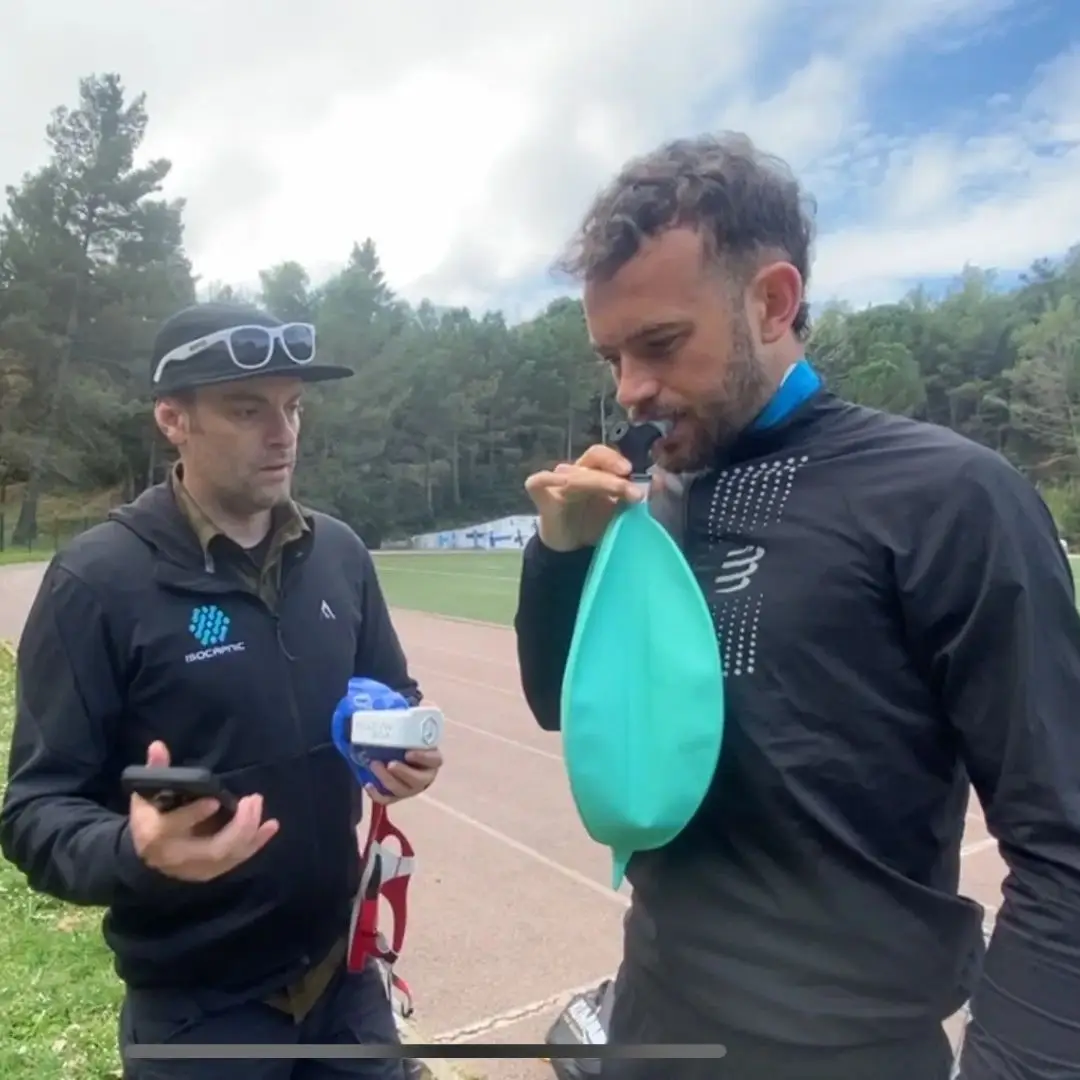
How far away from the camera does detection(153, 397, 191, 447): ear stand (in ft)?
7.64

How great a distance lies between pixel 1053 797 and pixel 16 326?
4254 cm

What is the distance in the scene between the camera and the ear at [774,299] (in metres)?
1.53

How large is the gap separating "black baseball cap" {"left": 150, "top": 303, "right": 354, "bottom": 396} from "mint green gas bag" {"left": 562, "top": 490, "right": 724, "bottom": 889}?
1.22 meters

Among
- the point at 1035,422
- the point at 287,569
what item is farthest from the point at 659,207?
the point at 1035,422

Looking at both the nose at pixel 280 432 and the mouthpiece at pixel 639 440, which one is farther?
the nose at pixel 280 432

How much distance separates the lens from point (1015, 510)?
4.38 feet

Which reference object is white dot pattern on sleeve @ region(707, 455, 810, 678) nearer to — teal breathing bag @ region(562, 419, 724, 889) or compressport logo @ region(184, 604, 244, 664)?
teal breathing bag @ region(562, 419, 724, 889)

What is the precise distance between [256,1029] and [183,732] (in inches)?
25.7

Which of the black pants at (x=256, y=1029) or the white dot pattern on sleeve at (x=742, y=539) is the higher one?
the white dot pattern on sleeve at (x=742, y=539)

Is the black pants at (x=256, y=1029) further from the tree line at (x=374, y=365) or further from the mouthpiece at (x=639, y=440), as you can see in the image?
the tree line at (x=374, y=365)

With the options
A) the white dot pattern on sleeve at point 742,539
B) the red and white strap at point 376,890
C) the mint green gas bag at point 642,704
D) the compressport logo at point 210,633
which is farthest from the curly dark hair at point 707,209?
the red and white strap at point 376,890

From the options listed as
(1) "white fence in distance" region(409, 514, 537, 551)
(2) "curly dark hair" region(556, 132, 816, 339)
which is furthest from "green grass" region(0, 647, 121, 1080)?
(1) "white fence in distance" region(409, 514, 537, 551)

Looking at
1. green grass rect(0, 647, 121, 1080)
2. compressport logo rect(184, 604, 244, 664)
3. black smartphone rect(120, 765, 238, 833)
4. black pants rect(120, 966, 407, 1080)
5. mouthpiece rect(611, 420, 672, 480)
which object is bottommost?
green grass rect(0, 647, 121, 1080)

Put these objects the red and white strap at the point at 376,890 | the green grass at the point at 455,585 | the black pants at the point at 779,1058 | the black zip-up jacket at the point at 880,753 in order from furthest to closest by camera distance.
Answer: the green grass at the point at 455,585 < the red and white strap at the point at 376,890 < the black pants at the point at 779,1058 < the black zip-up jacket at the point at 880,753
